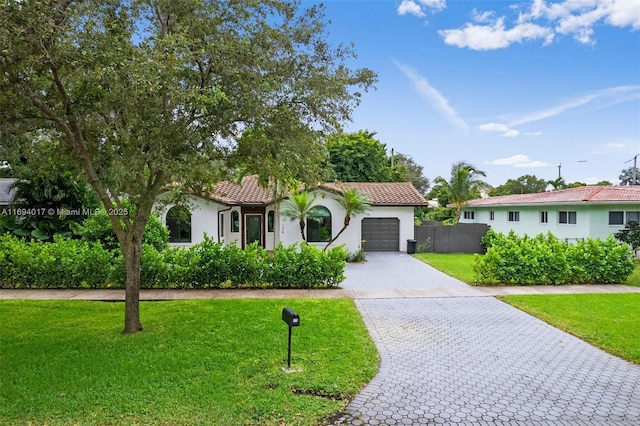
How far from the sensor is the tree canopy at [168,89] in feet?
18.2

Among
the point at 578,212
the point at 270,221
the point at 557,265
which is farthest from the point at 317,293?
the point at 578,212

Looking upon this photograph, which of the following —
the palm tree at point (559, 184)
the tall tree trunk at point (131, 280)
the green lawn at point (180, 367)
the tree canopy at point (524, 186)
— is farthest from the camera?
the tree canopy at point (524, 186)

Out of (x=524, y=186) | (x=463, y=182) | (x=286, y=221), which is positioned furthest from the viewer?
(x=524, y=186)

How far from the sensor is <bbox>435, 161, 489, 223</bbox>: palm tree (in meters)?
30.1

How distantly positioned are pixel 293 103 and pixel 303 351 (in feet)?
14.3

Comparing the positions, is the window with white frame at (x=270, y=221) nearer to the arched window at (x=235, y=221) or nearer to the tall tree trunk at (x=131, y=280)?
the arched window at (x=235, y=221)

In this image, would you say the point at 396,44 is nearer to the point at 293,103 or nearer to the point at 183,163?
the point at 293,103

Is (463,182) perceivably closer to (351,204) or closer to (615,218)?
(615,218)

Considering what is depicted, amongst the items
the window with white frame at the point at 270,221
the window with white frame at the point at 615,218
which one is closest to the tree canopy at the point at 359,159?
the window with white frame at the point at 270,221

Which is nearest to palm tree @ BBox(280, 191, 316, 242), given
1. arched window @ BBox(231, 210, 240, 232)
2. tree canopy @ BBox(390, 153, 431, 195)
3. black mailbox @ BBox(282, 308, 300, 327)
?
arched window @ BBox(231, 210, 240, 232)

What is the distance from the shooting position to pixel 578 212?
69.3 feet

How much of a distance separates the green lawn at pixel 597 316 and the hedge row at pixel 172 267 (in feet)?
18.3

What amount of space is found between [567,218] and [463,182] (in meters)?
8.92

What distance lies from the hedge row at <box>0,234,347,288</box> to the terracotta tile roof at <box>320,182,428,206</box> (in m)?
7.66
